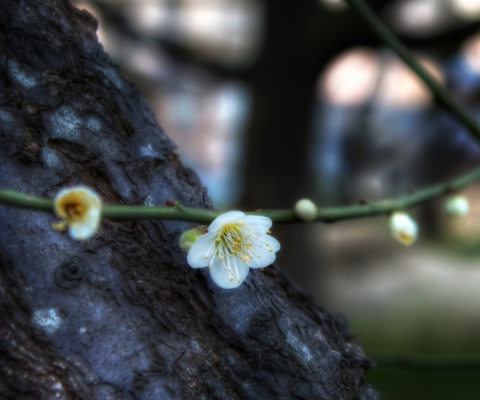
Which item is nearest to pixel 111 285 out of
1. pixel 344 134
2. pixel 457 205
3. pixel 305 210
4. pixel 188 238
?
pixel 188 238

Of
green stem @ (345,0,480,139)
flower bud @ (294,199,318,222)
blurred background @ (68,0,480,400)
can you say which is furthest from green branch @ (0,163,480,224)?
blurred background @ (68,0,480,400)

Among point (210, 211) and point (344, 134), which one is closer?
point (210, 211)

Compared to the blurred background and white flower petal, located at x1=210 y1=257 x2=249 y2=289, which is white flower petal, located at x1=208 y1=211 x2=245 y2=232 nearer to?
white flower petal, located at x1=210 y1=257 x2=249 y2=289

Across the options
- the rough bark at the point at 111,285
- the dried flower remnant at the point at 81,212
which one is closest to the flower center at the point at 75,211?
the dried flower remnant at the point at 81,212

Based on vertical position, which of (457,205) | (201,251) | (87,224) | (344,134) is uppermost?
(344,134)

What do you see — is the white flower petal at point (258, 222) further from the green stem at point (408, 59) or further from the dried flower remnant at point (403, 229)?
the green stem at point (408, 59)

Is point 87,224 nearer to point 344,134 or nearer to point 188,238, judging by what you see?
point 188,238

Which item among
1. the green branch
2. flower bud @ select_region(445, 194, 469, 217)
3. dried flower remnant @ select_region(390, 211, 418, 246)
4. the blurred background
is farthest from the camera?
the blurred background

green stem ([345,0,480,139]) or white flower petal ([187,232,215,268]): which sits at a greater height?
green stem ([345,0,480,139])
